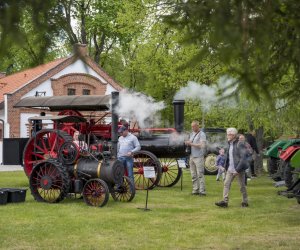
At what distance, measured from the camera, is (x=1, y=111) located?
27.7 metres

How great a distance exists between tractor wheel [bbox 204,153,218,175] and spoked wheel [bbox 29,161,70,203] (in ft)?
29.2

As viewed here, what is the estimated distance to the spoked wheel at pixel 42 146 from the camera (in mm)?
10930

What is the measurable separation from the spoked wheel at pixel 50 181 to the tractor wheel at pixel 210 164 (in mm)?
8914

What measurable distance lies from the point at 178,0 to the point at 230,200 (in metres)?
7.52

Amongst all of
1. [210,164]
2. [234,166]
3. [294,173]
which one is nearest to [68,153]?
[234,166]

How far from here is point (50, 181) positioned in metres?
10.1

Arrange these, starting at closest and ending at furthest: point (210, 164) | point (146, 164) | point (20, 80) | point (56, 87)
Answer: point (146, 164) → point (210, 164) → point (56, 87) → point (20, 80)

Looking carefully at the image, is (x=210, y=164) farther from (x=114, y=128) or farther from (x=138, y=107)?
(x=114, y=128)

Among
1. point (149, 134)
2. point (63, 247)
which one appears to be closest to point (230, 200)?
point (149, 134)

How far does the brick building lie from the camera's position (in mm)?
27344

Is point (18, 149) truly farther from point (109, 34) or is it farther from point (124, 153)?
point (109, 34)

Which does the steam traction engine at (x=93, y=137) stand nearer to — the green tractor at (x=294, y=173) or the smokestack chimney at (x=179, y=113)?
the smokestack chimney at (x=179, y=113)

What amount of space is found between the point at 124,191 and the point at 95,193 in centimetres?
92

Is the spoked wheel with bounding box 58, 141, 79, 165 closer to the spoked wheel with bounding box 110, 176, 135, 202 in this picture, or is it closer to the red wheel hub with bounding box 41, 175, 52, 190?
the red wheel hub with bounding box 41, 175, 52, 190
